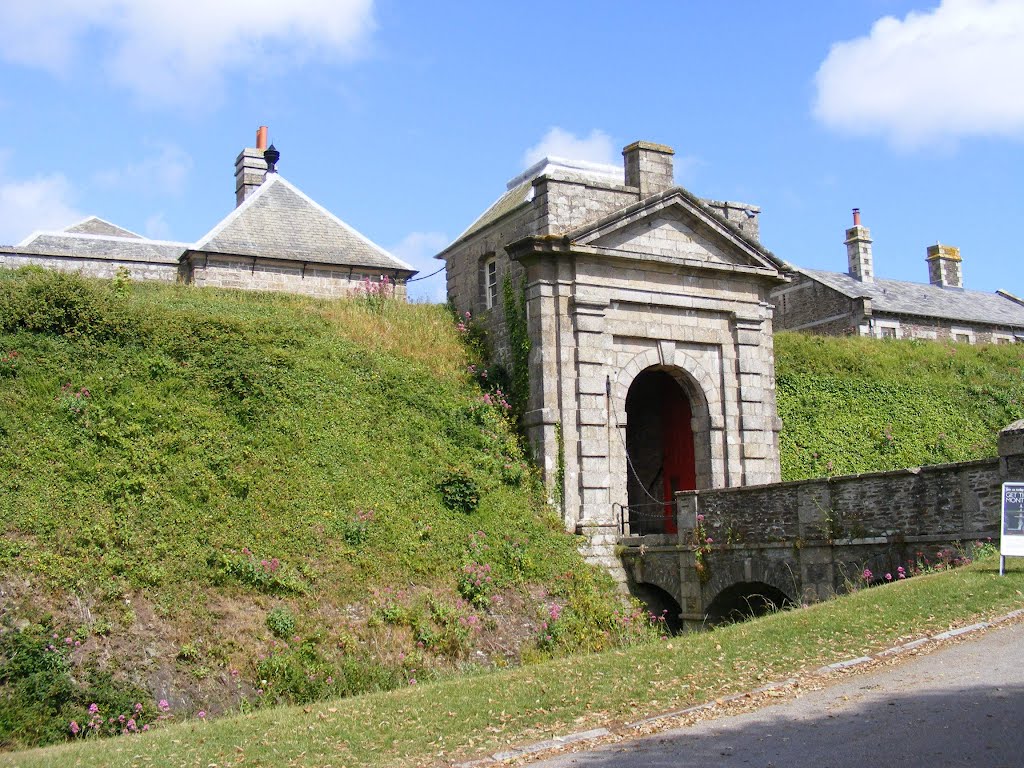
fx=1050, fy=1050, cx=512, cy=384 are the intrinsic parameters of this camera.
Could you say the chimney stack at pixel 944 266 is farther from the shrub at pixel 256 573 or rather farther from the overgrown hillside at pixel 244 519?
the shrub at pixel 256 573

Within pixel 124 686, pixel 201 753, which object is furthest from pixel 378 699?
pixel 124 686

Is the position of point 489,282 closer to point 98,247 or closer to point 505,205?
point 505,205

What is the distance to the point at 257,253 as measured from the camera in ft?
84.3

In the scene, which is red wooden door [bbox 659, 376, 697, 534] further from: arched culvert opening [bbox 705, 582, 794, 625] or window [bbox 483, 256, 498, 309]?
window [bbox 483, 256, 498, 309]

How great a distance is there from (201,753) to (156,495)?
657cm

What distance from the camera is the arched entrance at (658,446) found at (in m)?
20.9

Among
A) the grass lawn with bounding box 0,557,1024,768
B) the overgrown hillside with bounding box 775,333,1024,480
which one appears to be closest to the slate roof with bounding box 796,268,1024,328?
the overgrown hillside with bounding box 775,333,1024,480

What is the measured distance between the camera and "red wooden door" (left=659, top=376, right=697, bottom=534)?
20688 millimetres

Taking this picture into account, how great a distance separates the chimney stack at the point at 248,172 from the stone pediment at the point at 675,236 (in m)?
13.7

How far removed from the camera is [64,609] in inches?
501

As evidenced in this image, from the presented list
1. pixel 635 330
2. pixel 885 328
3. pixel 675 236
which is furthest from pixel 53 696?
pixel 885 328

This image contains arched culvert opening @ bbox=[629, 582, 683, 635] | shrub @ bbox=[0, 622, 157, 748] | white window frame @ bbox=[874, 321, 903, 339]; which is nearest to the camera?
shrub @ bbox=[0, 622, 157, 748]

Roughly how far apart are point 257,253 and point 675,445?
11.4 m

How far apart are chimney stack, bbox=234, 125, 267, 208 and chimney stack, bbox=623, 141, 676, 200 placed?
13.1 metres
